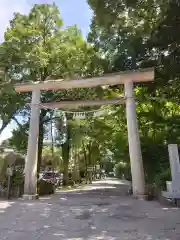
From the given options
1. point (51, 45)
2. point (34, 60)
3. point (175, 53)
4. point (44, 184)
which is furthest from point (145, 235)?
point (51, 45)

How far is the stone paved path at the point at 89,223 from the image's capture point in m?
4.19

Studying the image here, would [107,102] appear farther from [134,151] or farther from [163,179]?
[163,179]

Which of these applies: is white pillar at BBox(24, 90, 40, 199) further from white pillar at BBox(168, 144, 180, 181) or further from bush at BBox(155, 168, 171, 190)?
white pillar at BBox(168, 144, 180, 181)

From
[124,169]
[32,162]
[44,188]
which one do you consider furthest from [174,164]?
[124,169]

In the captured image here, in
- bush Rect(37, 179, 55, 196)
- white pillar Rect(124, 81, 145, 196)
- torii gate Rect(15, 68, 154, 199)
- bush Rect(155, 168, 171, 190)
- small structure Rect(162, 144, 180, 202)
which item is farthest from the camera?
bush Rect(37, 179, 55, 196)

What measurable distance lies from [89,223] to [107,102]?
5794mm

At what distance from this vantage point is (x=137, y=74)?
9.41 metres

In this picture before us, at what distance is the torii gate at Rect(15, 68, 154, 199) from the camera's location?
8688 mm

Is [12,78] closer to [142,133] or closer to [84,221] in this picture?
[142,133]

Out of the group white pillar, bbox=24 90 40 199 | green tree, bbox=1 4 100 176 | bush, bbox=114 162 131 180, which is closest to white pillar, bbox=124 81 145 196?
white pillar, bbox=24 90 40 199

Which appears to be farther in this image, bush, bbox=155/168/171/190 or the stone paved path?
bush, bbox=155/168/171/190

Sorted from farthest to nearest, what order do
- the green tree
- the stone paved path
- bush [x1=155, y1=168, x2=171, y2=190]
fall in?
the green tree → bush [x1=155, y1=168, x2=171, y2=190] → the stone paved path

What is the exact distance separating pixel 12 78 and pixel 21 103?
1499mm

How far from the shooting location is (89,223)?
507 centimetres
